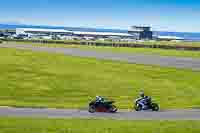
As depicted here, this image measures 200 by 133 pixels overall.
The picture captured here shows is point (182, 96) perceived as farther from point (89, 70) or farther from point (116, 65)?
point (116, 65)

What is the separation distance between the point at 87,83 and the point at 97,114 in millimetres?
15941

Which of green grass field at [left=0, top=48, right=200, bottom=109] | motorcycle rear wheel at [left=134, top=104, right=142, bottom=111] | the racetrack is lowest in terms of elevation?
the racetrack

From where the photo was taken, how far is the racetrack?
2750cm

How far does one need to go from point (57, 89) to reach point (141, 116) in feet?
47.0

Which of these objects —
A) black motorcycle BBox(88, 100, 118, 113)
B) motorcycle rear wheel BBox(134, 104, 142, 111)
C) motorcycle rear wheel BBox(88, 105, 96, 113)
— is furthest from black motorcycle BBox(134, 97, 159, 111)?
motorcycle rear wheel BBox(88, 105, 96, 113)

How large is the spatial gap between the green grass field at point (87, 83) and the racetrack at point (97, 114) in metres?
2.86

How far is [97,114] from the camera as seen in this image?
29594 mm

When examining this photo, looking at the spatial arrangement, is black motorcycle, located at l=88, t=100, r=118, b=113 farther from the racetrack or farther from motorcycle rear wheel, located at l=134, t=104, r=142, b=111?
motorcycle rear wheel, located at l=134, t=104, r=142, b=111

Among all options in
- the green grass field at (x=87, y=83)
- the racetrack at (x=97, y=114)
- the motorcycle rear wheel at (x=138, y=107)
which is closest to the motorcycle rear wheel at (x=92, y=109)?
the racetrack at (x=97, y=114)

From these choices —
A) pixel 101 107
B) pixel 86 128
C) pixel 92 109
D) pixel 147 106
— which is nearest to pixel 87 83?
pixel 147 106

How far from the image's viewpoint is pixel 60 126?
67.5 ft

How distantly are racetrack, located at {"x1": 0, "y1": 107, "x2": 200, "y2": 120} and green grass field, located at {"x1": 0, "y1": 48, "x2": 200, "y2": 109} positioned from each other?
2.86 m

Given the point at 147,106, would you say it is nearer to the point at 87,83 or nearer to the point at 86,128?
Answer: the point at 86,128

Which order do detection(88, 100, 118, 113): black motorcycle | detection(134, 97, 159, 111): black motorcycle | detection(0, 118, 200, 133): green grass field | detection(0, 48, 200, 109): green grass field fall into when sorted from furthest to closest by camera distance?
1. detection(0, 48, 200, 109): green grass field
2. detection(134, 97, 159, 111): black motorcycle
3. detection(88, 100, 118, 113): black motorcycle
4. detection(0, 118, 200, 133): green grass field
